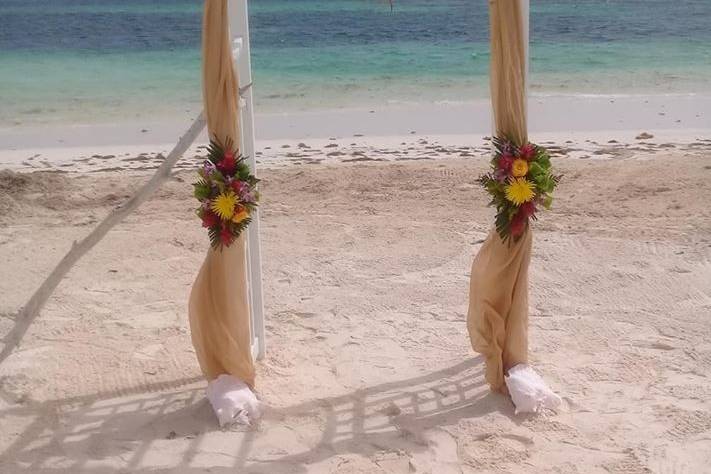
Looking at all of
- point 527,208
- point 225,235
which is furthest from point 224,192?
point 527,208

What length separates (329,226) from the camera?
768cm

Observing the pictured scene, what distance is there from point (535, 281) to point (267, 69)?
49.6 ft

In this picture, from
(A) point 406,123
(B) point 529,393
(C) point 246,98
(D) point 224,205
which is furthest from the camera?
(A) point 406,123

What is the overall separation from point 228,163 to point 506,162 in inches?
52.8

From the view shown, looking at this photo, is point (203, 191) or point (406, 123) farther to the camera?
point (406, 123)

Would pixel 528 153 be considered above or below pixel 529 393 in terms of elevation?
above

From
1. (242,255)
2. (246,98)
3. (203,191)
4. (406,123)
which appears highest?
(246,98)

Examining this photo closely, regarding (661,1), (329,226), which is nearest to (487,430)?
(329,226)

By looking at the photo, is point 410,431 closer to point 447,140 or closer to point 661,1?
point 447,140

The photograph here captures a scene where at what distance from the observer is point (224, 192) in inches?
175

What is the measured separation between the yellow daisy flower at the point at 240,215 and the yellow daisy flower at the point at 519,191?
4.18ft

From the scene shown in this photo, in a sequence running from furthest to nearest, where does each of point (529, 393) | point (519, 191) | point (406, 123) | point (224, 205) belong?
point (406, 123) < point (529, 393) < point (519, 191) < point (224, 205)

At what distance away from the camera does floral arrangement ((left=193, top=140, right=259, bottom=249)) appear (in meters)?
4.43

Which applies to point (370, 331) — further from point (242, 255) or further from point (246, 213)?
point (246, 213)
